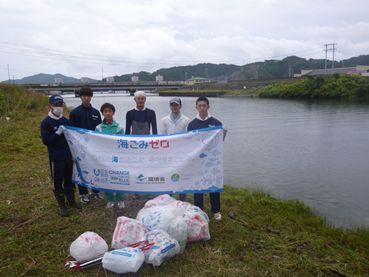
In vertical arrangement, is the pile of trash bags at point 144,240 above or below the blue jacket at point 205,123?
below

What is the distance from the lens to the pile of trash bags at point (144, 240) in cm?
386

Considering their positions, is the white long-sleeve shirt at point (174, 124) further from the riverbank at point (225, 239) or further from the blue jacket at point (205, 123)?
the riverbank at point (225, 239)

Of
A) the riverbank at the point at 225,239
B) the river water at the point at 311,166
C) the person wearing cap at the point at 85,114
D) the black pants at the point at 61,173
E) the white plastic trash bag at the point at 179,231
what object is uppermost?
the person wearing cap at the point at 85,114

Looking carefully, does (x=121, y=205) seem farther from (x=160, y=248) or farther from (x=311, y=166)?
(x=311, y=166)

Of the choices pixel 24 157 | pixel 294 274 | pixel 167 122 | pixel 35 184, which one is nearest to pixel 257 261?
pixel 294 274

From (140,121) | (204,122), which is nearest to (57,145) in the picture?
(140,121)

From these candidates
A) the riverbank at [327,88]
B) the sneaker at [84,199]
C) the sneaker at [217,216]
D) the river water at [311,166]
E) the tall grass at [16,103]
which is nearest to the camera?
the sneaker at [217,216]

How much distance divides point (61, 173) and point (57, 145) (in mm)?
486

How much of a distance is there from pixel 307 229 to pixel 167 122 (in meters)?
3.20

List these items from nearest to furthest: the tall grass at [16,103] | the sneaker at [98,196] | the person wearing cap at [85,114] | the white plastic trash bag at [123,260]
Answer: the white plastic trash bag at [123,260], the person wearing cap at [85,114], the sneaker at [98,196], the tall grass at [16,103]

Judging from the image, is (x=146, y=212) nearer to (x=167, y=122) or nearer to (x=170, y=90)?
(x=167, y=122)

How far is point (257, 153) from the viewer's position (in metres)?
14.3

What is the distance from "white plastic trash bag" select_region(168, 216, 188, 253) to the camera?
433cm

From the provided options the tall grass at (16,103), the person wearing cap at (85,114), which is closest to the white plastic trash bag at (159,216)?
the person wearing cap at (85,114)
